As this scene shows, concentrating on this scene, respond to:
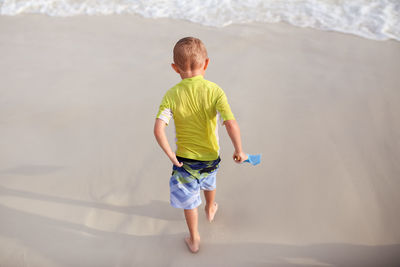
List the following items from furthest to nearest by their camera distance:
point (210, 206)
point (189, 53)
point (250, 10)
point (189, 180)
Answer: point (250, 10)
point (210, 206)
point (189, 180)
point (189, 53)

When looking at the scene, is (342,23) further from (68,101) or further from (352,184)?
(68,101)

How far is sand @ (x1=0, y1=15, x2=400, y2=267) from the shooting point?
2.14 m

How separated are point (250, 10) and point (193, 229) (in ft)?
11.9

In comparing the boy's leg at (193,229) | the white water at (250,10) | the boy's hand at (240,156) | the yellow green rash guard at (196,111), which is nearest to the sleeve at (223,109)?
the yellow green rash guard at (196,111)

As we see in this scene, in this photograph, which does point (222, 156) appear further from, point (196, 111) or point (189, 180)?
point (196, 111)

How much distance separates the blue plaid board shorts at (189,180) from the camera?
74.2 inches

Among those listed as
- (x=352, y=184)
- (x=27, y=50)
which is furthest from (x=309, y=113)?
(x=27, y=50)

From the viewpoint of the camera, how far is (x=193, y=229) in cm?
206

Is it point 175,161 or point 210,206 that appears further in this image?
point 210,206

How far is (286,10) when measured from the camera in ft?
15.4

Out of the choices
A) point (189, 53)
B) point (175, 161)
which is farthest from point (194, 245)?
point (189, 53)

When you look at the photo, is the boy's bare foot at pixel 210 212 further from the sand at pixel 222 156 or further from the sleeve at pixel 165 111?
the sleeve at pixel 165 111

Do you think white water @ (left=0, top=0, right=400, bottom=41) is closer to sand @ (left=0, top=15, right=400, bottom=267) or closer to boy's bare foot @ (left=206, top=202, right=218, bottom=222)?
sand @ (left=0, top=15, right=400, bottom=267)

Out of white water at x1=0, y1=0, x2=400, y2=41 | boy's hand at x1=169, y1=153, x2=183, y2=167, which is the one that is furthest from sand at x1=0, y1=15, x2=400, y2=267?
boy's hand at x1=169, y1=153, x2=183, y2=167
